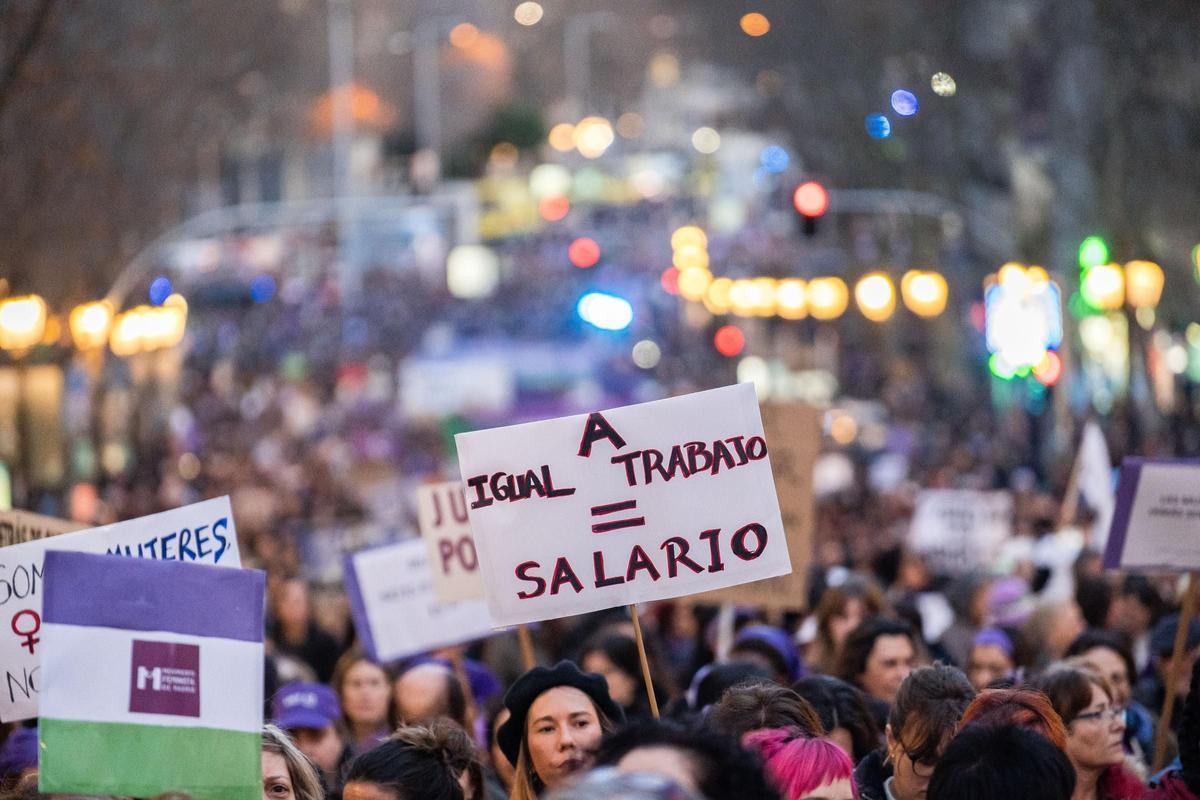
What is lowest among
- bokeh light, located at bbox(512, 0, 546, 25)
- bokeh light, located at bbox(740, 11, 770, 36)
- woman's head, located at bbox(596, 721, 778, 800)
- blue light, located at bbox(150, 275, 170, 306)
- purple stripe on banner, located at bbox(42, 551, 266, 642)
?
woman's head, located at bbox(596, 721, 778, 800)

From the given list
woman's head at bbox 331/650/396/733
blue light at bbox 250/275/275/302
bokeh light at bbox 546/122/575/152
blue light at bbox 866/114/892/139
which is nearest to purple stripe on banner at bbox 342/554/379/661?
woman's head at bbox 331/650/396/733

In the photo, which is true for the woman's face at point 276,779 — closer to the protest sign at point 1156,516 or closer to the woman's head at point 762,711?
the woman's head at point 762,711

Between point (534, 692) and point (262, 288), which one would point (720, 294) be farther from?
point (262, 288)

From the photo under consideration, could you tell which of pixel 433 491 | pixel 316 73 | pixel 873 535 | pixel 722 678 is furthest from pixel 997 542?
pixel 316 73

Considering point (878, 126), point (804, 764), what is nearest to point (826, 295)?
point (878, 126)

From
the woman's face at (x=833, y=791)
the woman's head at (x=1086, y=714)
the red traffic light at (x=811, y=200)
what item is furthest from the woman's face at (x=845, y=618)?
the red traffic light at (x=811, y=200)

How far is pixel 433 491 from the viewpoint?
984 centimetres

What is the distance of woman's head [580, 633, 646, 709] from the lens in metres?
8.64

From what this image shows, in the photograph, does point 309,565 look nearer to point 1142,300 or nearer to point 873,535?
point 873,535

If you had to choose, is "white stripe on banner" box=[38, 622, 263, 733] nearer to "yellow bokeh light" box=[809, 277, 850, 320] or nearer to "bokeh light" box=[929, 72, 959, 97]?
"bokeh light" box=[929, 72, 959, 97]

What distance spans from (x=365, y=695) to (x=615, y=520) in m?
3.16

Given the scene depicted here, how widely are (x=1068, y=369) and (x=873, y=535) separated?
3.51 metres

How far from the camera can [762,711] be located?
19.4 ft

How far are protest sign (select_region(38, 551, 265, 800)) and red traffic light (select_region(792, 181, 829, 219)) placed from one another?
74.1 feet
